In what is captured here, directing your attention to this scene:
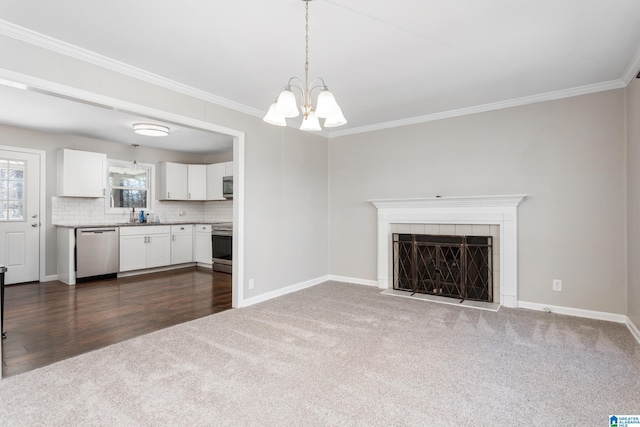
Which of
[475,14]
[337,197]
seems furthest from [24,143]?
[475,14]

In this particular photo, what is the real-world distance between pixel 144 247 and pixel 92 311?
94.7 inches

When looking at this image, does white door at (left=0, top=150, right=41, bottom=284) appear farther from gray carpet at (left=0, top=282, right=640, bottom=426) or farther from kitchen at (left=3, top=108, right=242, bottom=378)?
gray carpet at (left=0, top=282, right=640, bottom=426)

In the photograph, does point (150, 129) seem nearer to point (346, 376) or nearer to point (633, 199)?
point (346, 376)

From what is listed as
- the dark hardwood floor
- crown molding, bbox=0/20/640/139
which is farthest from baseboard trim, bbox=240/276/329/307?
crown molding, bbox=0/20/640/139

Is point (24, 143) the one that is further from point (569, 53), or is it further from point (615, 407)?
point (615, 407)

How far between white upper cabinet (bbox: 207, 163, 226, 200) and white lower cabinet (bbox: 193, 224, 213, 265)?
0.64 metres

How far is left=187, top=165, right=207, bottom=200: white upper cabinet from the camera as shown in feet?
22.9

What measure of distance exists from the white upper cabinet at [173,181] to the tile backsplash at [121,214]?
0.34m

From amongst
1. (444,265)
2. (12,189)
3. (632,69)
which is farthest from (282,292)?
(12,189)

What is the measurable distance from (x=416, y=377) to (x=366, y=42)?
2429mm

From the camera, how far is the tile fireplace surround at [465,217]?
386cm

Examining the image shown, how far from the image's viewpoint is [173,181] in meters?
6.77

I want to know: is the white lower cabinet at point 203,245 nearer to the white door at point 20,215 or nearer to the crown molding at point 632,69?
the white door at point 20,215

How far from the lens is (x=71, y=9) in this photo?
212 centimetres
